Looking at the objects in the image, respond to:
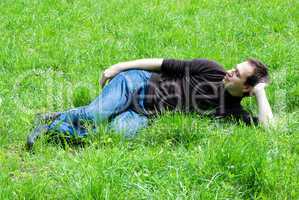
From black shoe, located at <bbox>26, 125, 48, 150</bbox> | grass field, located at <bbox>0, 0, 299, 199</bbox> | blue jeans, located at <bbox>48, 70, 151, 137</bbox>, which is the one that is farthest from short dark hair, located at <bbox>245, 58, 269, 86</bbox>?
black shoe, located at <bbox>26, 125, 48, 150</bbox>

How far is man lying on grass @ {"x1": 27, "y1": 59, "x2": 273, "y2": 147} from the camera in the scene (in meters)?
5.59

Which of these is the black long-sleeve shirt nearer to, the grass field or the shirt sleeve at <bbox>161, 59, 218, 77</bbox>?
the shirt sleeve at <bbox>161, 59, 218, 77</bbox>

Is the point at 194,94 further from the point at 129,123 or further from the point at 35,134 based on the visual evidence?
the point at 35,134

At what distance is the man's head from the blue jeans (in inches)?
33.0

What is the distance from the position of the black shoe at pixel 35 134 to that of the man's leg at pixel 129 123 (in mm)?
601

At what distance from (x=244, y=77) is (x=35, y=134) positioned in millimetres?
2059

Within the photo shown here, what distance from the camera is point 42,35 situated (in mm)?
7906

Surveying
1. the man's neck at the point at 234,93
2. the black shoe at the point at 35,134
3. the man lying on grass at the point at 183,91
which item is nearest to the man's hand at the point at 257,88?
the man lying on grass at the point at 183,91

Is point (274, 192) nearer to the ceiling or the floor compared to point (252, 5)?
nearer to the floor

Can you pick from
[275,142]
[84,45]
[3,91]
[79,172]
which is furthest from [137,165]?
[84,45]

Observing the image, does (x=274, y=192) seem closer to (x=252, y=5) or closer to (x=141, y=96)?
(x=141, y=96)

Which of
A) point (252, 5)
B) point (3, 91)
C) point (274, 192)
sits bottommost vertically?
point (274, 192)

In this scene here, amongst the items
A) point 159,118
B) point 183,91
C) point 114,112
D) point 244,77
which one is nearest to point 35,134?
point 114,112

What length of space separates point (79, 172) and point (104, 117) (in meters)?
1.14
